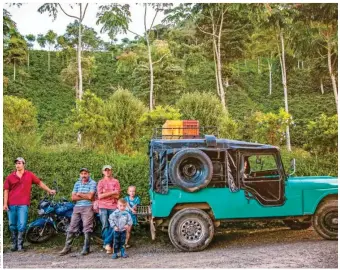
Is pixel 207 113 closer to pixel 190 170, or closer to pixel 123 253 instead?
pixel 190 170

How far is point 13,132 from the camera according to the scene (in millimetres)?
9008

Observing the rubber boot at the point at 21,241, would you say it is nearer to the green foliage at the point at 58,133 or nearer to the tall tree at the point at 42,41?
the green foliage at the point at 58,133

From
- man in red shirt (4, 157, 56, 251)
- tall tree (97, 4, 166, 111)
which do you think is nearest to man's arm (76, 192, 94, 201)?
man in red shirt (4, 157, 56, 251)

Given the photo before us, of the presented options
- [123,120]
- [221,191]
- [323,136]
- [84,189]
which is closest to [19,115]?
[123,120]

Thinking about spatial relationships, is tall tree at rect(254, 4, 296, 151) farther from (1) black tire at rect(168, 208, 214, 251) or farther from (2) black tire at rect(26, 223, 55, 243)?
(2) black tire at rect(26, 223, 55, 243)

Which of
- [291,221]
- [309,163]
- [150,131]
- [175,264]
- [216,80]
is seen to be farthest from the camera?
[216,80]

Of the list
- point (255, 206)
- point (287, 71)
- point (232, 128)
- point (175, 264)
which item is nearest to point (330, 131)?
point (232, 128)

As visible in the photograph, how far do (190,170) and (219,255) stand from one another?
1302 millimetres

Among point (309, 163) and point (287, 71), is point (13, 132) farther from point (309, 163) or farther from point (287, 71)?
point (287, 71)

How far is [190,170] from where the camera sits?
20.6 feet

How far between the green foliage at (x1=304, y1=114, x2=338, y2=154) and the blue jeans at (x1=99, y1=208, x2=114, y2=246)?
16.1 feet

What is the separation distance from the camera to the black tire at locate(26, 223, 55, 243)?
6.81 m

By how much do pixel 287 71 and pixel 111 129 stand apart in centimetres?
725

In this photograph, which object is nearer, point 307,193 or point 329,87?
point 307,193
